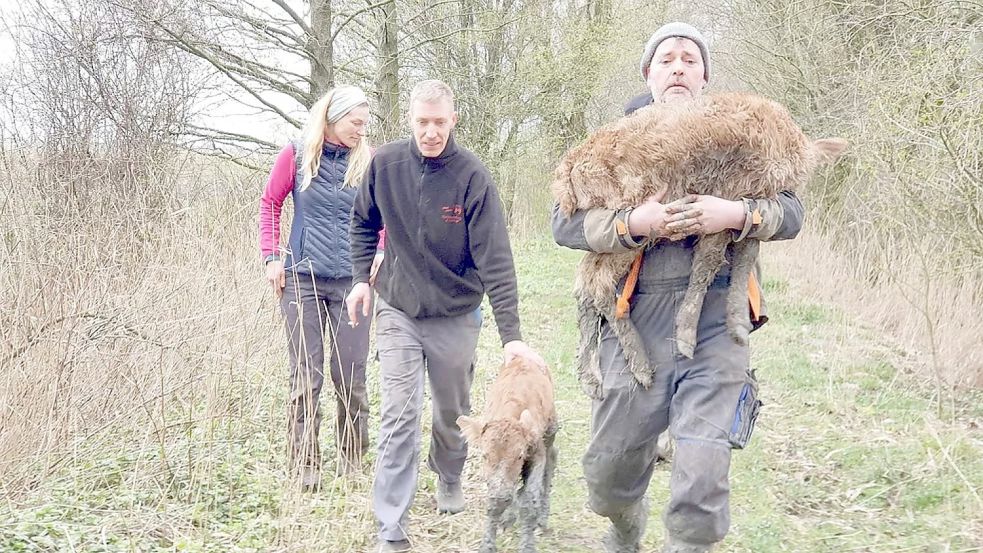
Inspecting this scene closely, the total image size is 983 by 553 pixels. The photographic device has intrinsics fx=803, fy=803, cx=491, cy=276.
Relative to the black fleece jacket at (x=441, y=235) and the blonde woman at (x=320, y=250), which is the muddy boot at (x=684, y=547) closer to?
the black fleece jacket at (x=441, y=235)

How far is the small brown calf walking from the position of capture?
4.00 m

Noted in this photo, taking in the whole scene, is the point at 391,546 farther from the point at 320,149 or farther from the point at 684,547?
the point at 320,149

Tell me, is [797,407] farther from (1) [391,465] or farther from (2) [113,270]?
(2) [113,270]

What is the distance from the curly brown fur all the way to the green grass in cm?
179

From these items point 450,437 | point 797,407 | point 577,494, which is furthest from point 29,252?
point 797,407

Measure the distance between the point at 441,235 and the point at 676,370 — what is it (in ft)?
5.33

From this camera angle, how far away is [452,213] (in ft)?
14.2

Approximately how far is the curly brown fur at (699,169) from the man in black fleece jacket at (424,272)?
3.41 feet

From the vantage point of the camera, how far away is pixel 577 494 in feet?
17.1

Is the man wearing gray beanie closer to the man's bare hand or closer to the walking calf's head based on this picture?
the man's bare hand

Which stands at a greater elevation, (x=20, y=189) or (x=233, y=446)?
(x=20, y=189)

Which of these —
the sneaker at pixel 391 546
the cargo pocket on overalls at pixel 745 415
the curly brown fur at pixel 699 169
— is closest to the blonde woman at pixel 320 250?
the sneaker at pixel 391 546

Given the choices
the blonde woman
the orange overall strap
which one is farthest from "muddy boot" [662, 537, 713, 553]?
the blonde woman

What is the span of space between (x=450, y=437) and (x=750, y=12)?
1191 centimetres
